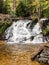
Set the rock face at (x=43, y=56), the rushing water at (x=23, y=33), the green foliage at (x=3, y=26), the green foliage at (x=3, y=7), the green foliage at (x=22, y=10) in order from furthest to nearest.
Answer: the green foliage at (x=3, y=7)
the green foliage at (x=22, y=10)
the green foliage at (x=3, y=26)
the rushing water at (x=23, y=33)
the rock face at (x=43, y=56)

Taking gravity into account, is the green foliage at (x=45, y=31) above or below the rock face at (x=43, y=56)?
below

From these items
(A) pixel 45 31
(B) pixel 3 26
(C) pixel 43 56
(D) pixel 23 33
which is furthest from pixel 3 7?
(C) pixel 43 56

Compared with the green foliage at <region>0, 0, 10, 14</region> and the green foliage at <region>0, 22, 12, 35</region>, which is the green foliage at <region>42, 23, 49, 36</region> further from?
the green foliage at <region>0, 0, 10, 14</region>

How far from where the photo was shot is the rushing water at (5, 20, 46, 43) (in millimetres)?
22328

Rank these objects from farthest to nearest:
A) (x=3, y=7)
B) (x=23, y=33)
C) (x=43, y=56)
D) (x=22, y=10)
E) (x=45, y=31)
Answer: (x=3, y=7), (x=22, y=10), (x=23, y=33), (x=45, y=31), (x=43, y=56)

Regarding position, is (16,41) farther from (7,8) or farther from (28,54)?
(7,8)

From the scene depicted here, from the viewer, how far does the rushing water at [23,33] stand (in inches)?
879

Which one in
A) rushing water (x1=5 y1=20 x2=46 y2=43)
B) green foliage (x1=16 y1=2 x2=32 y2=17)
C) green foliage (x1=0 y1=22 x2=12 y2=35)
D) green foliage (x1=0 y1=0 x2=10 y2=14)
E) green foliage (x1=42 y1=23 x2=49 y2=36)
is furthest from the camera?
green foliage (x1=0 y1=0 x2=10 y2=14)

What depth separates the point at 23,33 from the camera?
24109 mm

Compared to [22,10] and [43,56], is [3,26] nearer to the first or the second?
[22,10]

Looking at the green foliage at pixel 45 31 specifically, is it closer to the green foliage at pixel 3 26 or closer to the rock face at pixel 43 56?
the green foliage at pixel 3 26

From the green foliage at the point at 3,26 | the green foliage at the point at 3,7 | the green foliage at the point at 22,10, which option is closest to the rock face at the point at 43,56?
the green foliage at the point at 3,26

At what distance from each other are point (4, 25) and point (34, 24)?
292 centimetres

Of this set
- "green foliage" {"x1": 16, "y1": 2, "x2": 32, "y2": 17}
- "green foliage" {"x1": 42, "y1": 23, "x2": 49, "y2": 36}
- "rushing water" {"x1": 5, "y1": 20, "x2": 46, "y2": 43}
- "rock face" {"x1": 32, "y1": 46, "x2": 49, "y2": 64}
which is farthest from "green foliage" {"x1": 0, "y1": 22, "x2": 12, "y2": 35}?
"rock face" {"x1": 32, "y1": 46, "x2": 49, "y2": 64}
